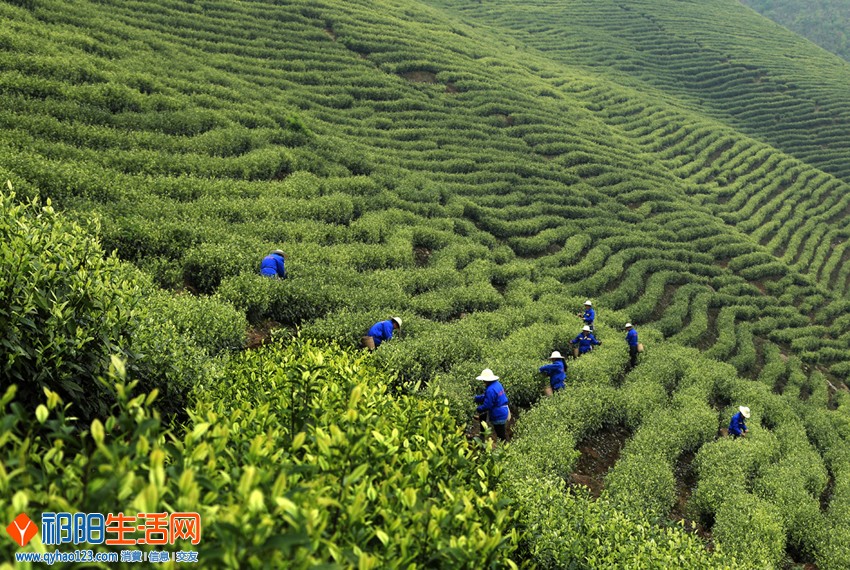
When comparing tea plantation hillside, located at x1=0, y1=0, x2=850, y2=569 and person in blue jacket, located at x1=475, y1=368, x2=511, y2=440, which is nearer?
tea plantation hillside, located at x1=0, y1=0, x2=850, y2=569

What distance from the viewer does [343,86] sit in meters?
28.1

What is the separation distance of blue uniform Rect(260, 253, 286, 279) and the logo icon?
34.4 feet

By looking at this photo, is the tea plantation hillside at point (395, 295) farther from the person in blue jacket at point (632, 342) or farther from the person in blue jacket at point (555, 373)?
the person in blue jacket at point (555, 373)

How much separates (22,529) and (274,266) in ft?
35.5

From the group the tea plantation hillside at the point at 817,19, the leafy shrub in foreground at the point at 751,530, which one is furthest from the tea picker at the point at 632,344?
the tea plantation hillside at the point at 817,19

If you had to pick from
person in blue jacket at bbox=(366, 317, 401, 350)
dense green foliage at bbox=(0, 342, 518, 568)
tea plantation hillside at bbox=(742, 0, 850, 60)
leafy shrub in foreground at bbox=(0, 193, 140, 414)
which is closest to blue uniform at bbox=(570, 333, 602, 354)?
person in blue jacket at bbox=(366, 317, 401, 350)

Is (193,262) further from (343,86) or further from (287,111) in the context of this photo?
(343,86)

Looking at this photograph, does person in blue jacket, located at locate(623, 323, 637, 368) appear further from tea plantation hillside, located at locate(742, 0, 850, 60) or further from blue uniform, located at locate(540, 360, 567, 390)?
tea plantation hillside, located at locate(742, 0, 850, 60)

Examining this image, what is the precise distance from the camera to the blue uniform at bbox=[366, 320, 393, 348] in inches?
467

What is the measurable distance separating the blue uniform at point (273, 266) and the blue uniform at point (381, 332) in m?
3.07

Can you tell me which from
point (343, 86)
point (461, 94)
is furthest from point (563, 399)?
point (461, 94)

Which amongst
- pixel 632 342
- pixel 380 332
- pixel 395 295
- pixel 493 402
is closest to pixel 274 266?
pixel 380 332

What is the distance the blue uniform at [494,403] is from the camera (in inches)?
393

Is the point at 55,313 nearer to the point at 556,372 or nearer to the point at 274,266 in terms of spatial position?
the point at 274,266
